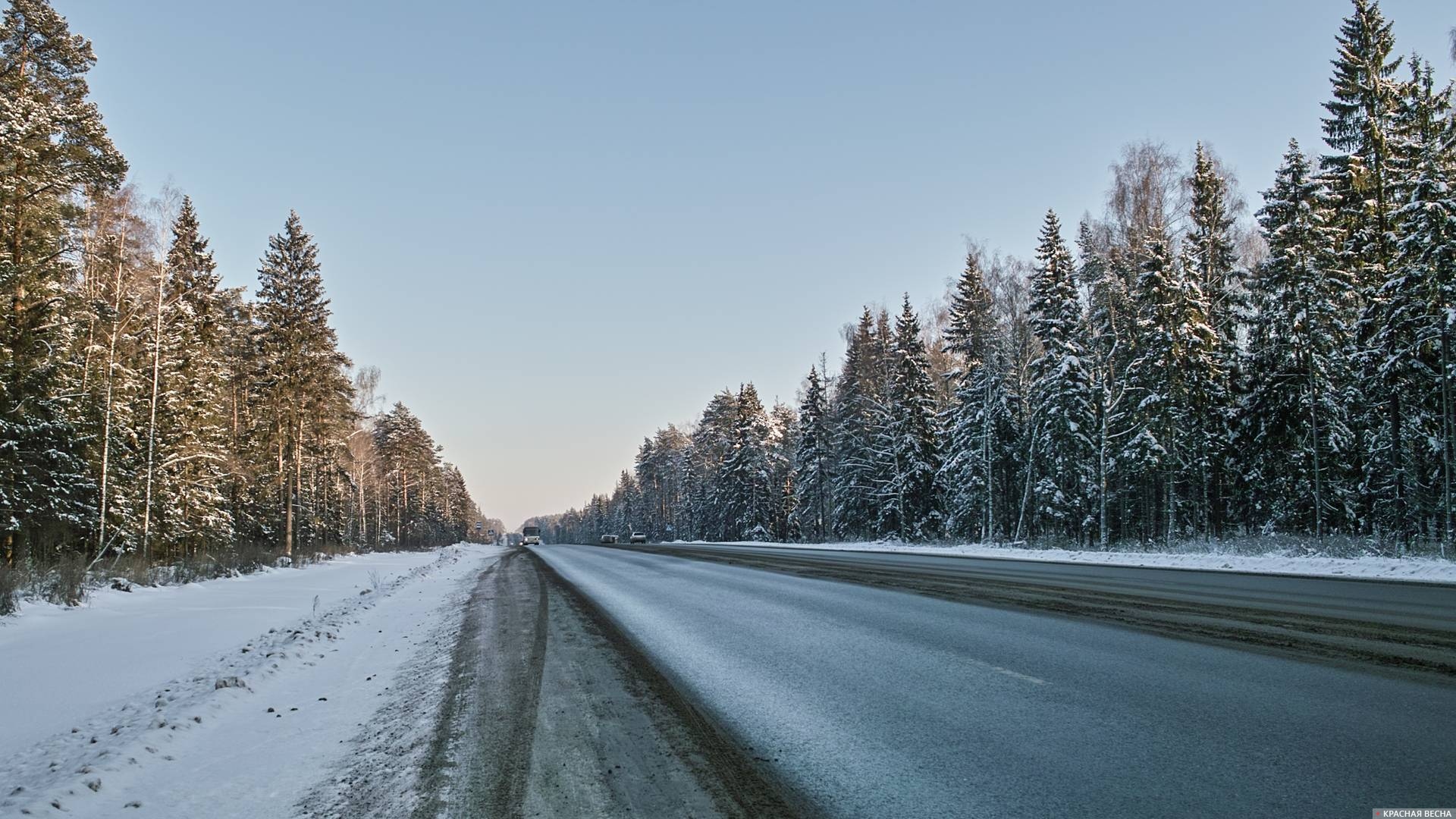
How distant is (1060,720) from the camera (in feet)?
14.5

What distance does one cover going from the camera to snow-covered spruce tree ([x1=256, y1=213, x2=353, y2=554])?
3103 centimetres

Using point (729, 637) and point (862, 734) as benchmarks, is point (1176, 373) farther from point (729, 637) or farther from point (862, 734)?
point (862, 734)

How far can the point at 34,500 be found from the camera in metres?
16.4

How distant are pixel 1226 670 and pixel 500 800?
5.36m

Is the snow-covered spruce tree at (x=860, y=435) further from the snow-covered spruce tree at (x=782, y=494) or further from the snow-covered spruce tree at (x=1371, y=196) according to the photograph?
the snow-covered spruce tree at (x=1371, y=196)

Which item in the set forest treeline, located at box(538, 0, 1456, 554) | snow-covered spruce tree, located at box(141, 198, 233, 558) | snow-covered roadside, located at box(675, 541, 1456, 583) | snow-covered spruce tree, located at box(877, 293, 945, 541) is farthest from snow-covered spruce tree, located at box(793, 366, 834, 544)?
snow-covered spruce tree, located at box(141, 198, 233, 558)

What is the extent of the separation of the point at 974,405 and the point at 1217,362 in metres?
10.4

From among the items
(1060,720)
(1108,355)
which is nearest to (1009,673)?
(1060,720)

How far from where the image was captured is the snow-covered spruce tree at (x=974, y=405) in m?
34.4

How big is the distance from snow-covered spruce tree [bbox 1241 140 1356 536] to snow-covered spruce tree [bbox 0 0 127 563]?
37.6 m

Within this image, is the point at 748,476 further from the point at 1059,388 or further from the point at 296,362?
the point at 296,362

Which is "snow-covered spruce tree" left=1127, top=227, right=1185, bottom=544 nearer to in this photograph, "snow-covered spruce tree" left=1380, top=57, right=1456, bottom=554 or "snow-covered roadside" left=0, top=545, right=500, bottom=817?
"snow-covered spruce tree" left=1380, top=57, right=1456, bottom=554

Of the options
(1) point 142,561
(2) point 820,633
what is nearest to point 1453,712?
(2) point 820,633

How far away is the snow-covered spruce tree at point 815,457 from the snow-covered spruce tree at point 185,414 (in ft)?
116
